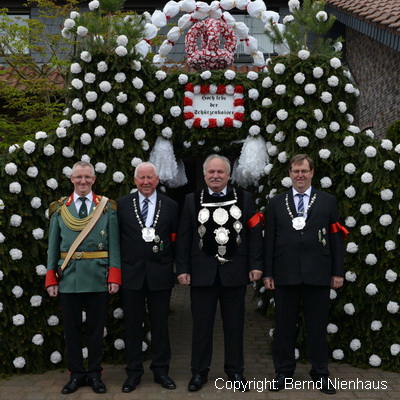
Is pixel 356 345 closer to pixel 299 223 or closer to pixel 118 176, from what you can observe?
pixel 299 223

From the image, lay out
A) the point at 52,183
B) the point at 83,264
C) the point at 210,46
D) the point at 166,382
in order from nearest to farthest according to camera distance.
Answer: the point at 83,264 → the point at 166,382 → the point at 52,183 → the point at 210,46

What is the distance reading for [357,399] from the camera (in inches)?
164

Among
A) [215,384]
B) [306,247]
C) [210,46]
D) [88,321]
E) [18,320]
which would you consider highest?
[210,46]

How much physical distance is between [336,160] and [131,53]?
7.42ft

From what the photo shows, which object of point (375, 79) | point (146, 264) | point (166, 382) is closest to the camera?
point (146, 264)

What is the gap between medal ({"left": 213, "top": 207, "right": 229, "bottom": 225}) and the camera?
13.8 ft

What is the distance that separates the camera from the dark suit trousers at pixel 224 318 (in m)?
4.28

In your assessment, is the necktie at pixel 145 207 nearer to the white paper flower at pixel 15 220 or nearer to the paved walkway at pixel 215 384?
the white paper flower at pixel 15 220

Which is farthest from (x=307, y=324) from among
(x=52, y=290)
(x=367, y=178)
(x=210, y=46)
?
(x=210, y=46)

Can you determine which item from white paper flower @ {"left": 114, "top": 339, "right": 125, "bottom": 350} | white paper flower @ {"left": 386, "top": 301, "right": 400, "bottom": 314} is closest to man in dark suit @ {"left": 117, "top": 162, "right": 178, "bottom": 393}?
white paper flower @ {"left": 114, "top": 339, "right": 125, "bottom": 350}

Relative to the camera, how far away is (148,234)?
167 inches

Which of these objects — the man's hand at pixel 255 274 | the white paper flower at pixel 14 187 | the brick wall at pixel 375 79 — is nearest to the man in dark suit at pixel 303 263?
the man's hand at pixel 255 274

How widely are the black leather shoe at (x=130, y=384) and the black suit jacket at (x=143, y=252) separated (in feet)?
2.53

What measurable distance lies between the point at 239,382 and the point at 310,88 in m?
2.80
